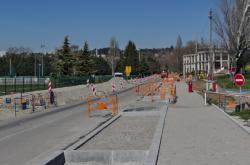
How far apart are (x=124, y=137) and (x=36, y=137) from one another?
3.26 m

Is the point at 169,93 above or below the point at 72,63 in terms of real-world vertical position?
below

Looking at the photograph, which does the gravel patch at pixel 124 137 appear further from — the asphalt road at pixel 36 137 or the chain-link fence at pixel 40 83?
the chain-link fence at pixel 40 83

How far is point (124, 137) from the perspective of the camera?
1280 cm

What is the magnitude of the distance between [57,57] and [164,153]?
70467 millimetres

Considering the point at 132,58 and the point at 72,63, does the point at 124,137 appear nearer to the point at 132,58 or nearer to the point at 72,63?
the point at 72,63

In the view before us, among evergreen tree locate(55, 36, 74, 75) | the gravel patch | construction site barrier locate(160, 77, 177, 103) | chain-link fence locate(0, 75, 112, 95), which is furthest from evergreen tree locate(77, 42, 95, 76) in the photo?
the gravel patch

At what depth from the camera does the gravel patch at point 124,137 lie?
35.8 feet

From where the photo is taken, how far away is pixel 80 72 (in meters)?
86.3

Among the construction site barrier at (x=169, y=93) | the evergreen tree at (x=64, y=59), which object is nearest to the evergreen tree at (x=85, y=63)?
the evergreen tree at (x=64, y=59)

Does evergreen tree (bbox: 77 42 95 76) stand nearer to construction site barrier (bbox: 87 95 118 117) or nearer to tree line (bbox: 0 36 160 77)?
tree line (bbox: 0 36 160 77)

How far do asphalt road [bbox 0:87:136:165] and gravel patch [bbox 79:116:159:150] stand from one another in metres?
0.74

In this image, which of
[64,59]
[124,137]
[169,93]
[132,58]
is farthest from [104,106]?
[132,58]

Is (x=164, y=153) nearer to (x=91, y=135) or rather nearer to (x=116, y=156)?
(x=116, y=156)

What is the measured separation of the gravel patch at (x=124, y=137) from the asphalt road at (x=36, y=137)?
2.41 feet
